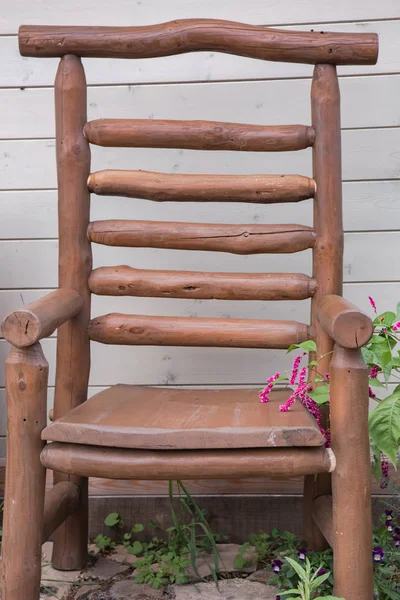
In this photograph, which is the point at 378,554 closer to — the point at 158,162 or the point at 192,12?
the point at 158,162

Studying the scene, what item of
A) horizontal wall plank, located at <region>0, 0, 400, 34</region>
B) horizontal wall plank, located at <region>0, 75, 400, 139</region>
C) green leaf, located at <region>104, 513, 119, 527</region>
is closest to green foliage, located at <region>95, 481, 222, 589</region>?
green leaf, located at <region>104, 513, 119, 527</region>

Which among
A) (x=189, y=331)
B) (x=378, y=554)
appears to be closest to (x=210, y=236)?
(x=189, y=331)

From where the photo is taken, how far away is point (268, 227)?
4.32 feet

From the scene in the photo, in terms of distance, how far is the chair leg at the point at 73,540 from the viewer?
133 centimetres

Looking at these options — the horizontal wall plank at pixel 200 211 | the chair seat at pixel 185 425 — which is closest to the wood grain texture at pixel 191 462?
the chair seat at pixel 185 425

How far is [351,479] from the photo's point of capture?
37.6 inches

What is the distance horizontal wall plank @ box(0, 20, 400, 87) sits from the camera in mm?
1521

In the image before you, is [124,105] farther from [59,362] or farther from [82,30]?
[59,362]

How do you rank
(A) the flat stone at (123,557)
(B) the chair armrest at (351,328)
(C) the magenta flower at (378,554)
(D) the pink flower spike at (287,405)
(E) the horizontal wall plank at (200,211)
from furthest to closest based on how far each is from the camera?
(E) the horizontal wall plank at (200,211), (A) the flat stone at (123,557), (C) the magenta flower at (378,554), (D) the pink flower spike at (287,405), (B) the chair armrest at (351,328)

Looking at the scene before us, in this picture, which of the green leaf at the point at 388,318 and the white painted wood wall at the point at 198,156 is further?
the white painted wood wall at the point at 198,156

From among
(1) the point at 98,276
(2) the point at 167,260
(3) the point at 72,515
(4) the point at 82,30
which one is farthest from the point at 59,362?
(4) the point at 82,30

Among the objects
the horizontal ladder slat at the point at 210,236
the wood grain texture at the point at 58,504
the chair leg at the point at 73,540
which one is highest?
the horizontal ladder slat at the point at 210,236

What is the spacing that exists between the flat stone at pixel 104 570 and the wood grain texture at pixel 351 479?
1.90ft

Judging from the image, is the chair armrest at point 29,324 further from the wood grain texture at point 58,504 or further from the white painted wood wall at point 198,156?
the white painted wood wall at point 198,156
